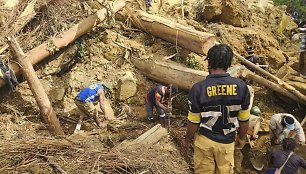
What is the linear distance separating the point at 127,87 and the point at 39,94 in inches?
68.4

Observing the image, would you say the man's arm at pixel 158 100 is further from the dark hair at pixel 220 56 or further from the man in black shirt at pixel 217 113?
the dark hair at pixel 220 56

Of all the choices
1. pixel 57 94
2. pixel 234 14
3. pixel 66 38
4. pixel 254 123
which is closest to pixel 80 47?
pixel 66 38

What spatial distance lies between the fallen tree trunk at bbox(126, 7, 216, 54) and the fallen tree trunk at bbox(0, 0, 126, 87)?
539 millimetres

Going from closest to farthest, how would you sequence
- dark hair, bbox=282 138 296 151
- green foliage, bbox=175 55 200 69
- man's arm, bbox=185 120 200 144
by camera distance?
man's arm, bbox=185 120 200 144 → dark hair, bbox=282 138 296 151 → green foliage, bbox=175 55 200 69

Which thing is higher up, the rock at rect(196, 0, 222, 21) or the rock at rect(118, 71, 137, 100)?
the rock at rect(196, 0, 222, 21)

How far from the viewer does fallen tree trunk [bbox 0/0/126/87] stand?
6.90 m

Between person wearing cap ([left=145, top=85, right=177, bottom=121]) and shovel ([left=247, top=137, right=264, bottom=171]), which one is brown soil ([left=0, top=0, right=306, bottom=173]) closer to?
shovel ([left=247, top=137, right=264, bottom=171])

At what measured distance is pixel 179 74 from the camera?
690 cm

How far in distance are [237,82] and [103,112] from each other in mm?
3652

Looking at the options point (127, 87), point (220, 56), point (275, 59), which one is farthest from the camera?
point (275, 59)

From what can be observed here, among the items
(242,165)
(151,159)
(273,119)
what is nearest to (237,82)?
(151,159)

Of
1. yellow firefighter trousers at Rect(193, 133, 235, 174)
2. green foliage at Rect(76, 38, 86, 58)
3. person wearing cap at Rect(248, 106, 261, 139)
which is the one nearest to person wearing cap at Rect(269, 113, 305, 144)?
person wearing cap at Rect(248, 106, 261, 139)

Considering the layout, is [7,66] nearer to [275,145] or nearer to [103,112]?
[103,112]

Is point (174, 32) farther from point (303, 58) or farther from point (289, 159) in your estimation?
point (303, 58)
